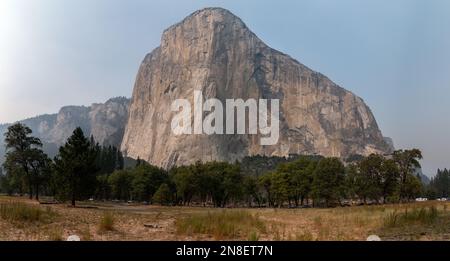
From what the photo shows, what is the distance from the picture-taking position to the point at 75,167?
42.5 m

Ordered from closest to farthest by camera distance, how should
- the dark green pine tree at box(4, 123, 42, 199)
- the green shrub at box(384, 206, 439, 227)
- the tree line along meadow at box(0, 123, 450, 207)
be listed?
1. the green shrub at box(384, 206, 439, 227)
2. the tree line along meadow at box(0, 123, 450, 207)
3. the dark green pine tree at box(4, 123, 42, 199)

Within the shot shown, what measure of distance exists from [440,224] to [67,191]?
3588cm

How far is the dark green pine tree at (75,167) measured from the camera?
42406 mm

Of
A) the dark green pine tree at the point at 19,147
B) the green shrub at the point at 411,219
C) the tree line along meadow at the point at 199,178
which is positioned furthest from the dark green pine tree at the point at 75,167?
the green shrub at the point at 411,219

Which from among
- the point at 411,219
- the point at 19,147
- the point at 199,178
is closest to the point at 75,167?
the point at 19,147

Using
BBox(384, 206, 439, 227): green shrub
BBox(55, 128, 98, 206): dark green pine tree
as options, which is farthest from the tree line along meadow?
BBox(384, 206, 439, 227): green shrub

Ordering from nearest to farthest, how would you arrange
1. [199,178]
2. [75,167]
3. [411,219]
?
[411,219] < [75,167] < [199,178]

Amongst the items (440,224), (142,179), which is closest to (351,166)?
(142,179)

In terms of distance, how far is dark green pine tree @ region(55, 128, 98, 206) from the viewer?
42.4 meters

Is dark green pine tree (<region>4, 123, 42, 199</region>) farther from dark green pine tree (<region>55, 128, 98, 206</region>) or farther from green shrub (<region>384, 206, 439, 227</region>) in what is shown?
green shrub (<region>384, 206, 439, 227</region>)

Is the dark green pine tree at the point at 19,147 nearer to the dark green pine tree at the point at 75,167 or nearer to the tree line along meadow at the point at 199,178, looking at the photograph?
the tree line along meadow at the point at 199,178

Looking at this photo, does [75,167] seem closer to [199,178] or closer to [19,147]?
[19,147]
